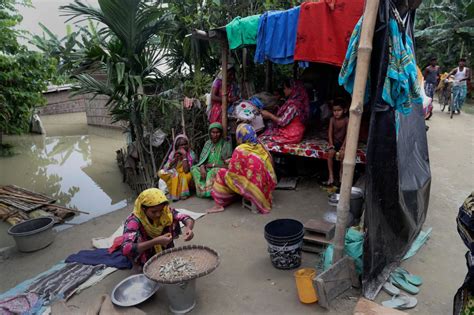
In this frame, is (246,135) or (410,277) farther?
(246,135)

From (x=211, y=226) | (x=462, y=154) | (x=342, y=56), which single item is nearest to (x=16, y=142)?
(x=211, y=226)

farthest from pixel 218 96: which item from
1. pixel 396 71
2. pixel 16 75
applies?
pixel 16 75

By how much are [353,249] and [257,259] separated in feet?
3.34

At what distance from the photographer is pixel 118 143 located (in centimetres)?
1285

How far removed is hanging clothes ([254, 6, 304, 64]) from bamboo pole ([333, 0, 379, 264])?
2.17 m

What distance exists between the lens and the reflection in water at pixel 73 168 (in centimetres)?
784

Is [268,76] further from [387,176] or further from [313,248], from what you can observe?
[387,176]

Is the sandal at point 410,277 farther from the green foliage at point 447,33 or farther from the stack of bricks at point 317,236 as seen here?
the green foliage at point 447,33

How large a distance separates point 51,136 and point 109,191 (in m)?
8.61

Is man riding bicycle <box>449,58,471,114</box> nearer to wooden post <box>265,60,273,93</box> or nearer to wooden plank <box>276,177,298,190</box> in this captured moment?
wooden post <box>265,60,273,93</box>

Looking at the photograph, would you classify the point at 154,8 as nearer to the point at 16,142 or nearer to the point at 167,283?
the point at 167,283

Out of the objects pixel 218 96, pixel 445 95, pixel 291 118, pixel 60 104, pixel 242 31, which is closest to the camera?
pixel 242 31

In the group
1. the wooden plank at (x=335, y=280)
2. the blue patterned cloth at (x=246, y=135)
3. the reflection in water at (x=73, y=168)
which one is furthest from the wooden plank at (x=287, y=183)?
the reflection in water at (x=73, y=168)

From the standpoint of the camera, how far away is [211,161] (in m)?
5.42
